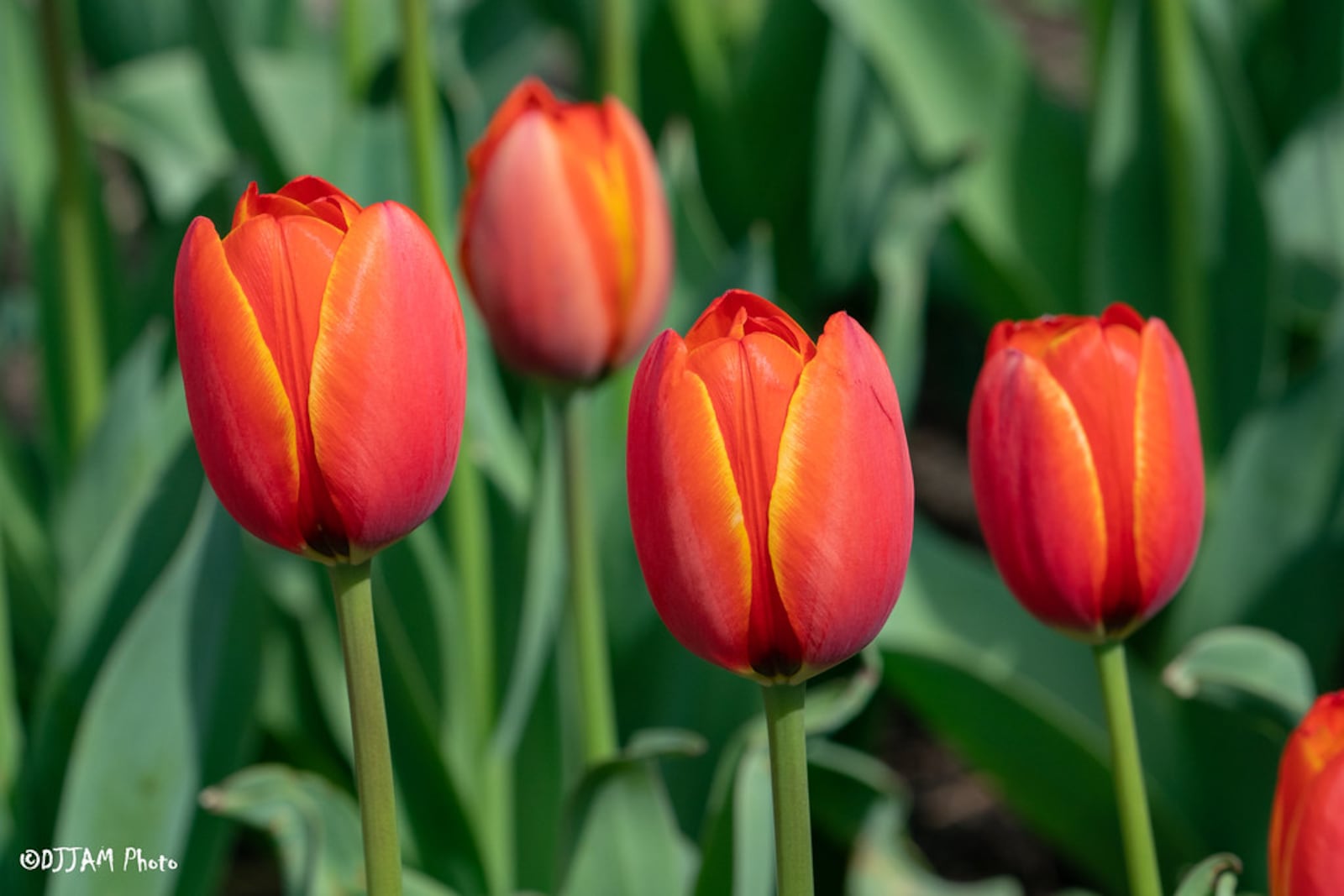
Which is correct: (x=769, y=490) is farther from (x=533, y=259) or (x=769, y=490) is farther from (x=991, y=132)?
(x=991, y=132)

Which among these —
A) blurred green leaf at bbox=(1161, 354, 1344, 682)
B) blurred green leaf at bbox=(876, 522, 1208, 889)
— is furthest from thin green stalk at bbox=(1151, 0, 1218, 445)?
blurred green leaf at bbox=(876, 522, 1208, 889)

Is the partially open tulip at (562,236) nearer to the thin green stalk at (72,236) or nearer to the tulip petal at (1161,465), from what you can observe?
the tulip petal at (1161,465)

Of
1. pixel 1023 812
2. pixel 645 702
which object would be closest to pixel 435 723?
pixel 645 702

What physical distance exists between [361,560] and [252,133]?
36.7 inches

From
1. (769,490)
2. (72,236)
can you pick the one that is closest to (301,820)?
(769,490)

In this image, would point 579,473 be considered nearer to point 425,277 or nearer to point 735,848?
point 735,848

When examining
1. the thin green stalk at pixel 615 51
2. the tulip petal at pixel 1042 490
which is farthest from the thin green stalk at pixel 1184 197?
the tulip petal at pixel 1042 490

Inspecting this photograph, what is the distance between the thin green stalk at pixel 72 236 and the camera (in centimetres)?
102

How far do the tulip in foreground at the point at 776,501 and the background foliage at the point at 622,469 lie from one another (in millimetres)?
264

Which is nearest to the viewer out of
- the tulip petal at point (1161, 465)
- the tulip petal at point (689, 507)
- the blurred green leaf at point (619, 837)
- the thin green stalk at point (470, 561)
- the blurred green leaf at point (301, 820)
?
the tulip petal at point (689, 507)

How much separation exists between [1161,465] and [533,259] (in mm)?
347

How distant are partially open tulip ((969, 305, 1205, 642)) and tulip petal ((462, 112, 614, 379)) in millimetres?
276

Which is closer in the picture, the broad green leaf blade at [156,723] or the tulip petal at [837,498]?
the tulip petal at [837,498]

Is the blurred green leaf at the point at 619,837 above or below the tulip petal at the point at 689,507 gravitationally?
below
